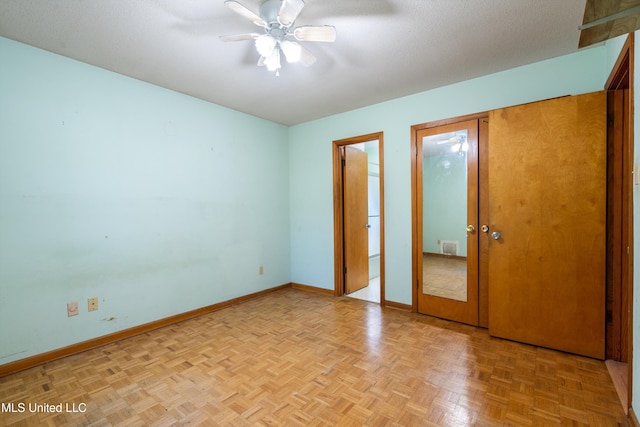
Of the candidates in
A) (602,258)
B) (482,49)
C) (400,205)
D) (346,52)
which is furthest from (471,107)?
(602,258)

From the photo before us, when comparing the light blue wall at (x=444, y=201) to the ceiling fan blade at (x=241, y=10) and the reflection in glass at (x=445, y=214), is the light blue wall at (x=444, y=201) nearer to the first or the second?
the reflection in glass at (x=445, y=214)

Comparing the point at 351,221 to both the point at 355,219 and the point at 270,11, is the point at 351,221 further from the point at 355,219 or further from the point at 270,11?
the point at 270,11

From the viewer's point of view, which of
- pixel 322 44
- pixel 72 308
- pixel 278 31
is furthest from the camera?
pixel 72 308

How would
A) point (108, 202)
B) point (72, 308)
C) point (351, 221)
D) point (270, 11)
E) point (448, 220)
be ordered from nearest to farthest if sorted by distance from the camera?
point (270, 11) < point (72, 308) < point (108, 202) < point (448, 220) < point (351, 221)

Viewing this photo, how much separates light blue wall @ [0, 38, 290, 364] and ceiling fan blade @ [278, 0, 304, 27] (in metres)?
1.92

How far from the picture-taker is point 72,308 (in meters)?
2.38

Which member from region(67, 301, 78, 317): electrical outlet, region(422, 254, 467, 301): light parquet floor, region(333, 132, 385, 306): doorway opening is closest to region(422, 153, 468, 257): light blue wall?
region(422, 254, 467, 301): light parquet floor

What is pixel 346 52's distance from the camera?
7.68 ft

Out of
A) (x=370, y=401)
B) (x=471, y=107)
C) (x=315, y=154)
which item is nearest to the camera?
(x=370, y=401)

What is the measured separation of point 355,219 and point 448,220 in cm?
143

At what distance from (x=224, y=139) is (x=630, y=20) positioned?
3469 millimetres

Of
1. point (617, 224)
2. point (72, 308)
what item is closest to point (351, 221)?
point (617, 224)

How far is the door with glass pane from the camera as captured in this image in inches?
112

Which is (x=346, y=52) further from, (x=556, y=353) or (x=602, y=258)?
(x=556, y=353)
